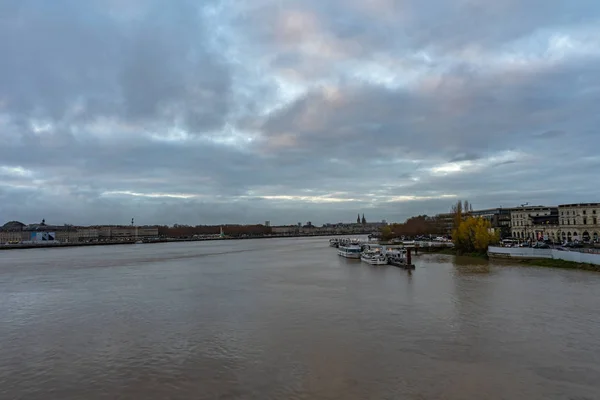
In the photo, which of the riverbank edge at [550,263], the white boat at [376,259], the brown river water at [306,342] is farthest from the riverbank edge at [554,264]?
the white boat at [376,259]

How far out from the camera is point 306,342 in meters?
13.5

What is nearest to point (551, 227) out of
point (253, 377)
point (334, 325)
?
point (334, 325)

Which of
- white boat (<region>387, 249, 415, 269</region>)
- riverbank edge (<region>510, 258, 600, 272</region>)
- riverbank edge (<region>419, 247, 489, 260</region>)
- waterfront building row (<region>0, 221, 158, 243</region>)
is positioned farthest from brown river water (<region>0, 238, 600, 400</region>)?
waterfront building row (<region>0, 221, 158, 243</region>)

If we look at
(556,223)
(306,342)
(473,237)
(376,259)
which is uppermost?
(556,223)

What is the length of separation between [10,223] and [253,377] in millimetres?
191198

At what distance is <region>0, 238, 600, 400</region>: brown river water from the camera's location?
10008 mm

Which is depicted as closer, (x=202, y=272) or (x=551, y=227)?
(x=202, y=272)

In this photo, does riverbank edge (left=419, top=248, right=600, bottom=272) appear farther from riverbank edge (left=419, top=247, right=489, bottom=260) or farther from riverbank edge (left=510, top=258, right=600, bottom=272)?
riverbank edge (left=419, top=247, right=489, bottom=260)

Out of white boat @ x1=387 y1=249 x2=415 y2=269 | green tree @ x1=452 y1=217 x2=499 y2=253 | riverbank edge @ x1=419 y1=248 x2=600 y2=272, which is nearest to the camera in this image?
riverbank edge @ x1=419 y1=248 x2=600 y2=272

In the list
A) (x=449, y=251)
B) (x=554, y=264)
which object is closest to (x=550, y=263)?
(x=554, y=264)

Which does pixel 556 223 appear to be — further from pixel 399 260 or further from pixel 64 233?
pixel 64 233

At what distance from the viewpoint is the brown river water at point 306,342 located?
10.0m

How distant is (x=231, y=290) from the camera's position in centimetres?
2492

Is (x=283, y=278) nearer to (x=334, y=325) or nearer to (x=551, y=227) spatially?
(x=334, y=325)
